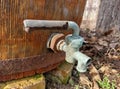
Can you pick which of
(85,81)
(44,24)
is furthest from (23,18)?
(85,81)

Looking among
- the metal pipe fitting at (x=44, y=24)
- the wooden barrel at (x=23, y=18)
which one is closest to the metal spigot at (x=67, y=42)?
the metal pipe fitting at (x=44, y=24)

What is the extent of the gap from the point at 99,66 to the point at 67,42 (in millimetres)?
804

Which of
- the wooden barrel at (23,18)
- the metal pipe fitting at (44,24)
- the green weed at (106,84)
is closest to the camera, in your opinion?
the metal pipe fitting at (44,24)

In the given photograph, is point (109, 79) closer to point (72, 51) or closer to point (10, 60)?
point (72, 51)

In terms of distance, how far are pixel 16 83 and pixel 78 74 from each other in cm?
63

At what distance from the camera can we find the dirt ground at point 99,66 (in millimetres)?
2535

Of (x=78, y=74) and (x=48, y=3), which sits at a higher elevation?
(x=48, y=3)

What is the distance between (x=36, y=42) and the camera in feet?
7.29

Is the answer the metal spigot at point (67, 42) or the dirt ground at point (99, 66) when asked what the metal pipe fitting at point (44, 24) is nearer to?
the metal spigot at point (67, 42)

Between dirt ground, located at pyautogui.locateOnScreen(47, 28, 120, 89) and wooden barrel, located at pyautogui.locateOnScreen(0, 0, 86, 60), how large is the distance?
483 millimetres

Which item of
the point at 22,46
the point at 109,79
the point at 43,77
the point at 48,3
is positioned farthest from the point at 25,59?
the point at 109,79

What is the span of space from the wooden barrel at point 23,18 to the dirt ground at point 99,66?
0.48 m

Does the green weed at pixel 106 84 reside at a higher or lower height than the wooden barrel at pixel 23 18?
lower

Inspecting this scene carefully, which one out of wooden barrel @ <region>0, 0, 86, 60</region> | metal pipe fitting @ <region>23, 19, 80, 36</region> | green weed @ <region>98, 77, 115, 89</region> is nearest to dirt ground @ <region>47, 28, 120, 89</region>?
green weed @ <region>98, 77, 115, 89</region>
